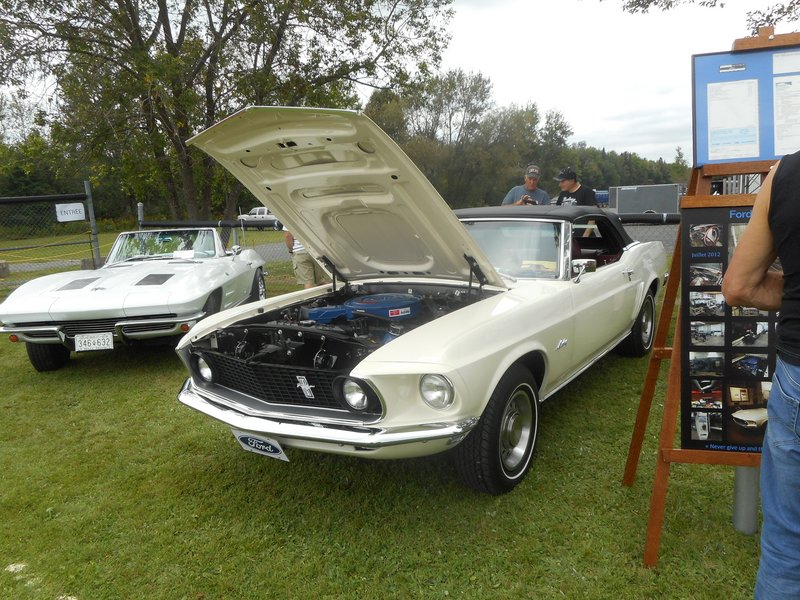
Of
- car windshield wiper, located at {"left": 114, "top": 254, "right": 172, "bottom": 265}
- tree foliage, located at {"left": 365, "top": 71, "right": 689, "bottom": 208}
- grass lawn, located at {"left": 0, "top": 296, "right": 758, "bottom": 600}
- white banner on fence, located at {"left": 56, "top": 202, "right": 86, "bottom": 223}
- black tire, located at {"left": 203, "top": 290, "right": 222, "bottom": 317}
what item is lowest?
grass lawn, located at {"left": 0, "top": 296, "right": 758, "bottom": 600}

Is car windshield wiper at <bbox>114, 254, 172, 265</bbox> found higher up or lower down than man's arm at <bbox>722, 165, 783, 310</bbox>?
higher up

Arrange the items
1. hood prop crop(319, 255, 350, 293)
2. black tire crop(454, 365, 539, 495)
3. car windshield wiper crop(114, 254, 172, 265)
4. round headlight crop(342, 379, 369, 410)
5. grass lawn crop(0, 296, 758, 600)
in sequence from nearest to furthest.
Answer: grass lawn crop(0, 296, 758, 600) → round headlight crop(342, 379, 369, 410) → black tire crop(454, 365, 539, 495) → hood prop crop(319, 255, 350, 293) → car windshield wiper crop(114, 254, 172, 265)

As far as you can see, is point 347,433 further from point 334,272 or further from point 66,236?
point 66,236

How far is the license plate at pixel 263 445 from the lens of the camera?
260cm

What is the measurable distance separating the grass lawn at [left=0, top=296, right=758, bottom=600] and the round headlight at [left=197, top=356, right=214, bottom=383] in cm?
59

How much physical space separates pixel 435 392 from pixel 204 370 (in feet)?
5.00

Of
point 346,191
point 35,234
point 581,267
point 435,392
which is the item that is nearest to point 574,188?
point 581,267

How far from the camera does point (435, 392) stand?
2.32m

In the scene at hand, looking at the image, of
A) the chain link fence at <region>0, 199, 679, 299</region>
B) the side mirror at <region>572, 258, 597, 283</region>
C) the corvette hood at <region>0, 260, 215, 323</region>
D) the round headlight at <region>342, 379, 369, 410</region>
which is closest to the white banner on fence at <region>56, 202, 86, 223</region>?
the chain link fence at <region>0, 199, 679, 299</region>

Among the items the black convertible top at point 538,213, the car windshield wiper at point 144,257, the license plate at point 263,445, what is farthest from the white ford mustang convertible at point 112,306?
the black convertible top at point 538,213

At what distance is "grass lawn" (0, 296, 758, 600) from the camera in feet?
7.34

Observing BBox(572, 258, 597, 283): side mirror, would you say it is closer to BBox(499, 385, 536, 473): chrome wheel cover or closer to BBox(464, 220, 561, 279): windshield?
BBox(464, 220, 561, 279): windshield

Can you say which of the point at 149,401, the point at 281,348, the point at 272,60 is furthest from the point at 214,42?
the point at 281,348

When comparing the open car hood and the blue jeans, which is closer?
the blue jeans
